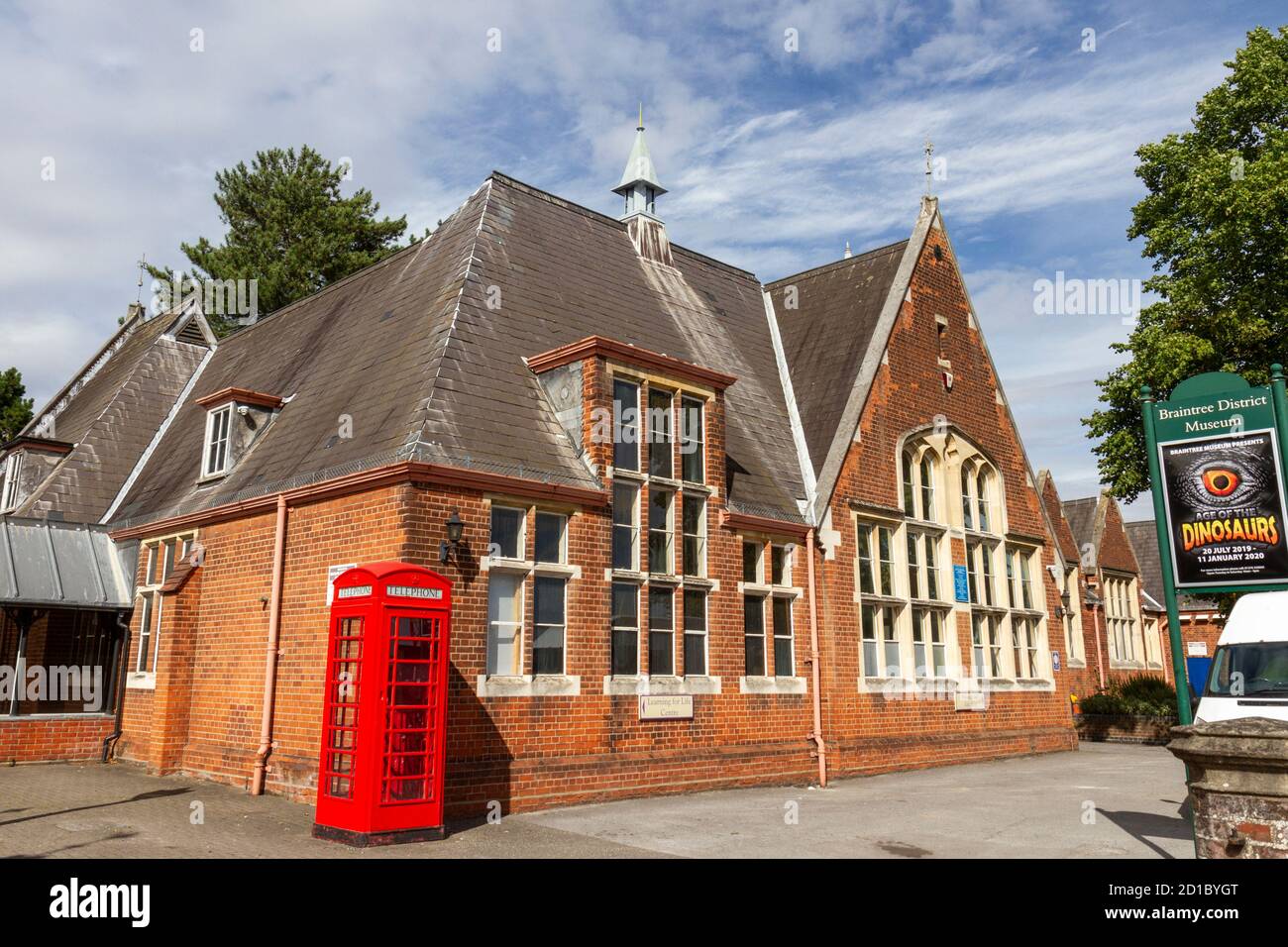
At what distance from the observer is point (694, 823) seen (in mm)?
12406

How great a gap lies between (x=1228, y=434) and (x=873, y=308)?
12803 millimetres

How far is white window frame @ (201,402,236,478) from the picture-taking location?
61.5 ft

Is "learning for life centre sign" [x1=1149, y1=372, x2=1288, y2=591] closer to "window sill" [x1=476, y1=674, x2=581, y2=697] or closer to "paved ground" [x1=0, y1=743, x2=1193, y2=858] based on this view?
"paved ground" [x1=0, y1=743, x2=1193, y2=858]

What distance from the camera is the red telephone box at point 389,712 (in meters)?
10.7

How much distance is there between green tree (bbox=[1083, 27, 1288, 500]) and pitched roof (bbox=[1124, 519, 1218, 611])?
19.6 m

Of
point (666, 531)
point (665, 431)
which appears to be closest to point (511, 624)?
point (666, 531)

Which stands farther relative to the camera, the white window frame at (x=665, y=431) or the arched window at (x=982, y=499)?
the arched window at (x=982, y=499)

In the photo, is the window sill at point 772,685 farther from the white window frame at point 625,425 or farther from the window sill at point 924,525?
the window sill at point 924,525

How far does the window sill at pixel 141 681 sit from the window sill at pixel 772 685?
10.8 m

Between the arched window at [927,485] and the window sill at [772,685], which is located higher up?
the arched window at [927,485]

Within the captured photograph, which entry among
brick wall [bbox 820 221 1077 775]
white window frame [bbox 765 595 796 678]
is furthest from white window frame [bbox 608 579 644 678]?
brick wall [bbox 820 221 1077 775]

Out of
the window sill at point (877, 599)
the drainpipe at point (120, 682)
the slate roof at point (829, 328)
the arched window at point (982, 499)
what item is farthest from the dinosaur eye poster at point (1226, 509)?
the drainpipe at point (120, 682)

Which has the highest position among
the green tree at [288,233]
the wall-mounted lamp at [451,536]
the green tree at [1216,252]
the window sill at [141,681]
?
the green tree at [288,233]
